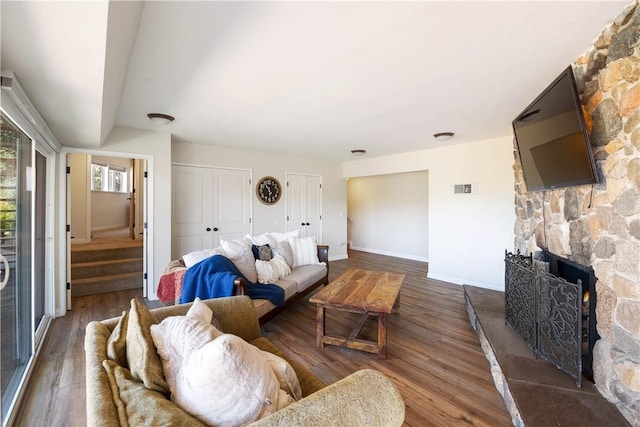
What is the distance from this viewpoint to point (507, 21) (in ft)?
5.08

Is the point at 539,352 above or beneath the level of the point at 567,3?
beneath

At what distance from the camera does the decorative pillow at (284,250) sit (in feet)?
11.9

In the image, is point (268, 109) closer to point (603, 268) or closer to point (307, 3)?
point (307, 3)

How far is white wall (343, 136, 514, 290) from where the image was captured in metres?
4.11

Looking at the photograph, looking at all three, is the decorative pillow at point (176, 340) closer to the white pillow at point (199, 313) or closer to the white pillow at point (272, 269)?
the white pillow at point (199, 313)

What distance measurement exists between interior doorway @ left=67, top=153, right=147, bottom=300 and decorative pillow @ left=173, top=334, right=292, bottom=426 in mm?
3536

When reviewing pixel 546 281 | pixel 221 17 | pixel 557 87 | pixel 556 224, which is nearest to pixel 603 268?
pixel 546 281

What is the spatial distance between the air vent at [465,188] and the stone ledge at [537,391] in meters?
2.58

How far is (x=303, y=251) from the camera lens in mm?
3971

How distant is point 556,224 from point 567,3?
1.53 m

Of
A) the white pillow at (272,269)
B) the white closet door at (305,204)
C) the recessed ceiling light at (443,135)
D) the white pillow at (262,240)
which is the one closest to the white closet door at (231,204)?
the white closet door at (305,204)

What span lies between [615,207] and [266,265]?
9.40 ft

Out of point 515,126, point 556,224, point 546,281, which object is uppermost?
point 515,126

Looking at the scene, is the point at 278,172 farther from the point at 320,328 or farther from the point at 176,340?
the point at 176,340
